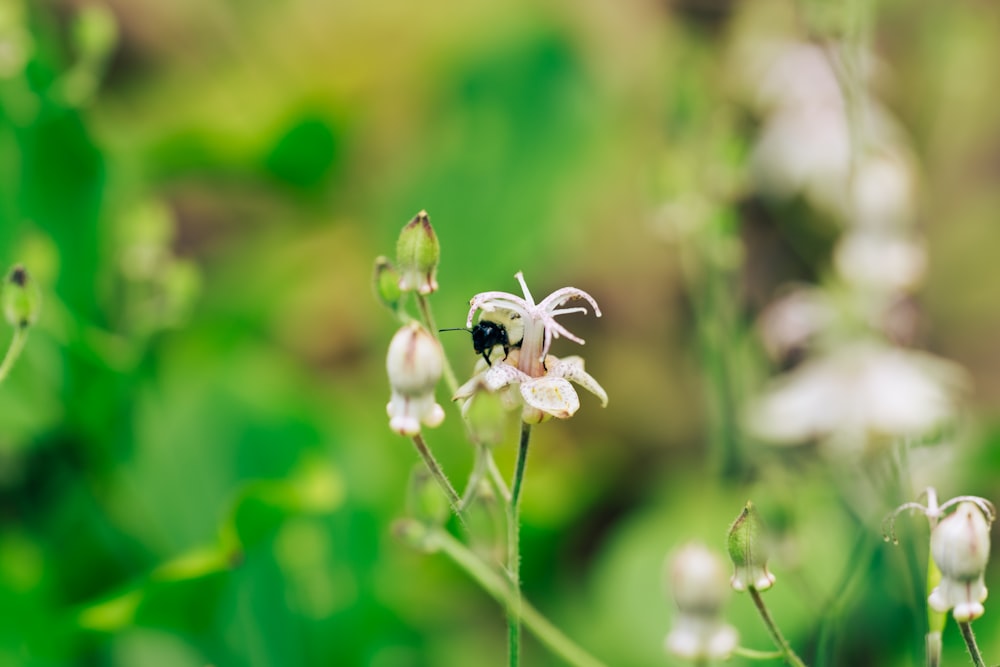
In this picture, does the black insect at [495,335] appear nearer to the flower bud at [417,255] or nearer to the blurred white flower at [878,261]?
the flower bud at [417,255]

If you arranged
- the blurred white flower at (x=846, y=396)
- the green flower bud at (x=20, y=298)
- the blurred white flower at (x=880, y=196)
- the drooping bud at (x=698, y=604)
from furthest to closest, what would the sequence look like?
the blurred white flower at (x=846, y=396), the blurred white flower at (x=880, y=196), the green flower bud at (x=20, y=298), the drooping bud at (x=698, y=604)

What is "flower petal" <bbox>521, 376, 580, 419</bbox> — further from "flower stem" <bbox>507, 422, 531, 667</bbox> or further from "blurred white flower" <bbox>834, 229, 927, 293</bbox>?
"blurred white flower" <bbox>834, 229, 927, 293</bbox>

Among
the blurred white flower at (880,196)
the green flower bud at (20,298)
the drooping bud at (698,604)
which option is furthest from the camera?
Result: the blurred white flower at (880,196)

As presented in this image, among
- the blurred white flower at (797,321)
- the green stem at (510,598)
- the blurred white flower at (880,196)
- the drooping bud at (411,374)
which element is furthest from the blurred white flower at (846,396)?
the drooping bud at (411,374)

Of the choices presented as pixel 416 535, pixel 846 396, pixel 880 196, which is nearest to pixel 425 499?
pixel 416 535

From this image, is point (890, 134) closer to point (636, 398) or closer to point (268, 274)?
point (636, 398)

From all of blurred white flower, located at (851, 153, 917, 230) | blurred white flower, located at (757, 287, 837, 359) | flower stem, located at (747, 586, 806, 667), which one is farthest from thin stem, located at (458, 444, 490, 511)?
blurred white flower, located at (757, 287, 837, 359)
